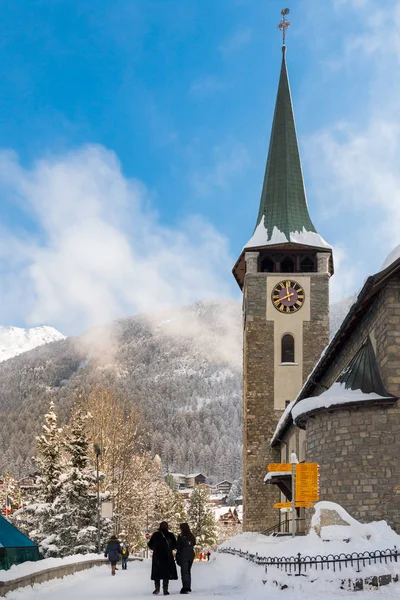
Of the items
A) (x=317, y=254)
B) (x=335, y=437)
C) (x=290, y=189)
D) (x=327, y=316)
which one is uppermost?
(x=290, y=189)

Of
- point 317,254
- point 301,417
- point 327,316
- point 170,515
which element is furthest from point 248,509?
point 170,515

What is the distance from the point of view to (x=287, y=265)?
152ft

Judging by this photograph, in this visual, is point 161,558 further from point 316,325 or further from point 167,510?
point 167,510

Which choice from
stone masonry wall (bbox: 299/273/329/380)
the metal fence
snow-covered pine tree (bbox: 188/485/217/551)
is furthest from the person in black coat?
snow-covered pine tree (bbox: 188/485/217/551)

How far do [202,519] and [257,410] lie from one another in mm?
45945

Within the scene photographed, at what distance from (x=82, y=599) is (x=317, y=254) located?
1287 inches

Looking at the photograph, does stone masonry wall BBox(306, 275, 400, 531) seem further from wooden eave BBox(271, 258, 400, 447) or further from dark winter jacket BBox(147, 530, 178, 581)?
dark winter jacket BBox(147, 530, 178, 581)

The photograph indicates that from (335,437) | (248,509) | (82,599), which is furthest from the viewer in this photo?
(248,509)

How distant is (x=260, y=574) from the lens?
16.4m

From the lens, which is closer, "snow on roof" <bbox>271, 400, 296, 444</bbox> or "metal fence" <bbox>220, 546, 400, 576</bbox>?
"metal fence" <bbox>220, 546, 400, 576</bbox>

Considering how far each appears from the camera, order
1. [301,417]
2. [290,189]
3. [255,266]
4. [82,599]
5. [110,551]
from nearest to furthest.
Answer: [82,599] → [301,417] → [110,551] → [255,266] → [290,189]

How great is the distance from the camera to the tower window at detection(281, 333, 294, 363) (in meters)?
44.1

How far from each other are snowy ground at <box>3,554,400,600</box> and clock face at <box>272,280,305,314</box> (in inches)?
936

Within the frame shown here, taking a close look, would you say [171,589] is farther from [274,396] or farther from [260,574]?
[274,396]
